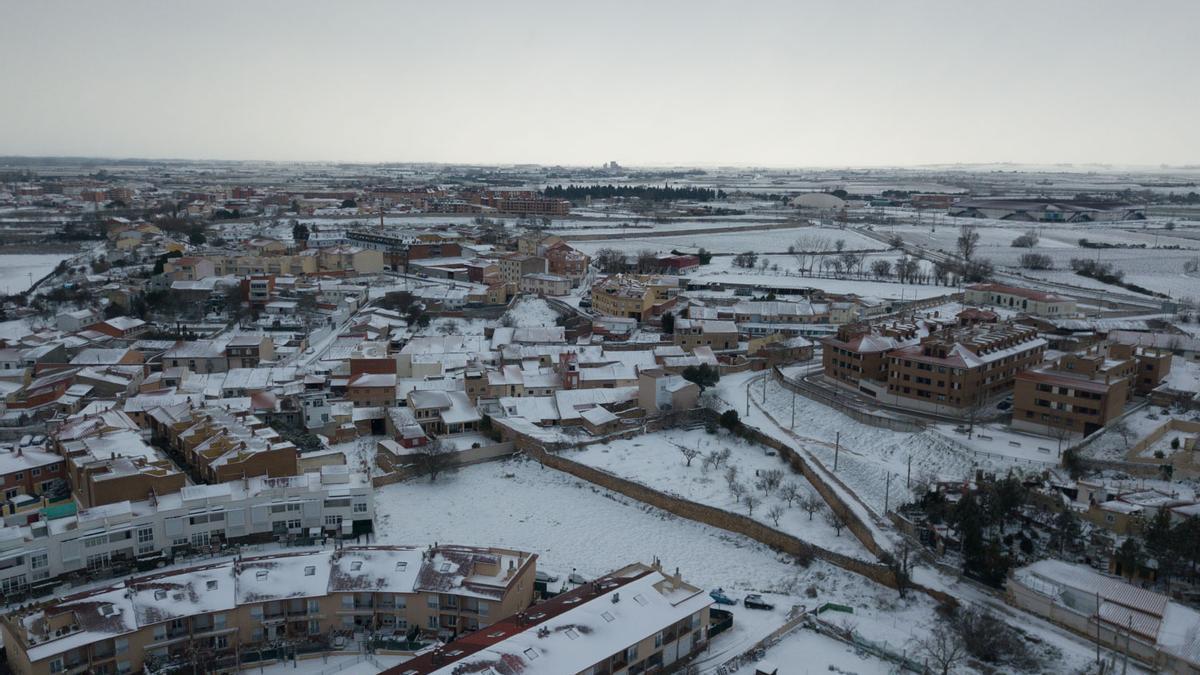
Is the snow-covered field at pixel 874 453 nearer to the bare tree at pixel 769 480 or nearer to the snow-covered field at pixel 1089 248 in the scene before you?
the bare tree at pixel 769 480

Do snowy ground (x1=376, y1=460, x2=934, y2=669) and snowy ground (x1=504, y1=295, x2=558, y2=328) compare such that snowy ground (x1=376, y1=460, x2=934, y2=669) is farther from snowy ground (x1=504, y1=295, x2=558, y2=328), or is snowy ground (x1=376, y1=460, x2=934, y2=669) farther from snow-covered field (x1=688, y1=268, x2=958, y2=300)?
snow-covered field (x1=688, y1=268, x2=958, y2=300)

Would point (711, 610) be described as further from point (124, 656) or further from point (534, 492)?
point (124, 656)

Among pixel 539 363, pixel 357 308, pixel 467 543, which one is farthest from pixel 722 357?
pixel 357 308

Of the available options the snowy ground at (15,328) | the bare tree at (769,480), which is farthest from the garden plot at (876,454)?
the snowy ground at (15,328)

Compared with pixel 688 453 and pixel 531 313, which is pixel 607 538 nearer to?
pixel 688 453

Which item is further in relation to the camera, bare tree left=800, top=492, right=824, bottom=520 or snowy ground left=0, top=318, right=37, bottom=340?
snowy ground left=0, top=318, right=37, bottom=340

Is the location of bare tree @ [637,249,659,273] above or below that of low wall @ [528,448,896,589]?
above

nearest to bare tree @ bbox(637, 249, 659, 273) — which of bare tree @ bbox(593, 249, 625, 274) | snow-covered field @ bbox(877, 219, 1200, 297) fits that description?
bare tree @ bbox(593, 249, 625, 274)
